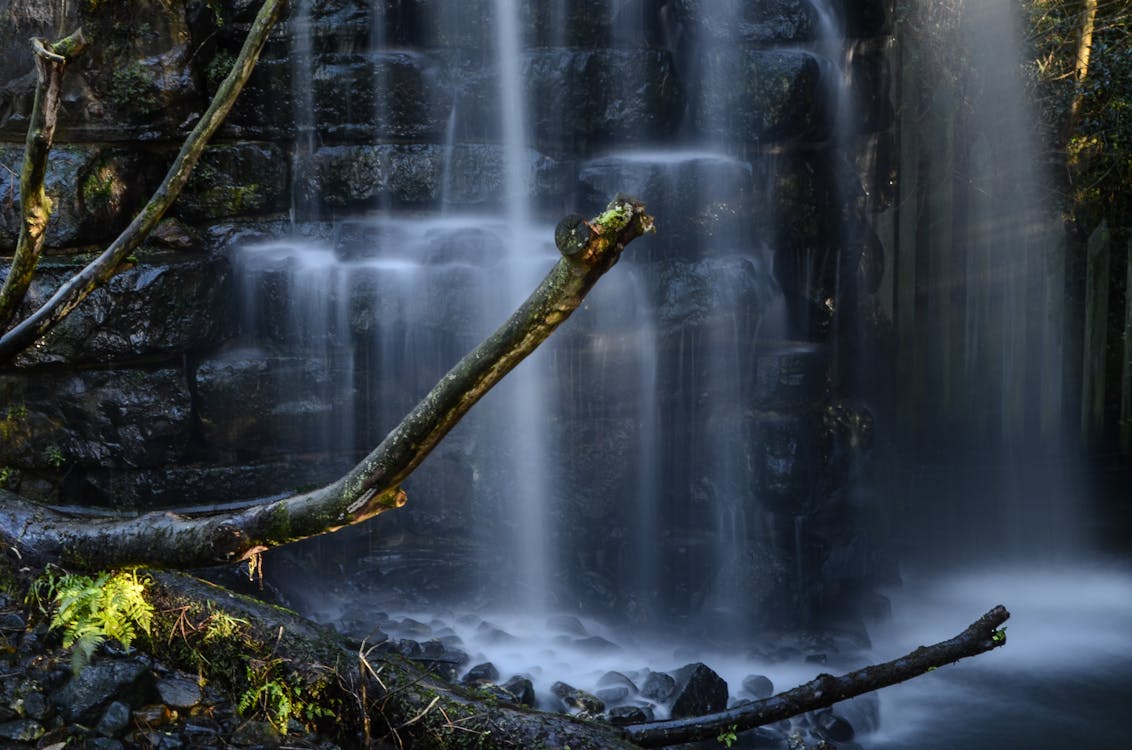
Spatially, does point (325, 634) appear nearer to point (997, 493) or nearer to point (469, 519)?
point (469, 519)

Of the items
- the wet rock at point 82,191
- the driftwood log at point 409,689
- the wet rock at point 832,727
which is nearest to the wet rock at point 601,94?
the wet rock at point 82,191

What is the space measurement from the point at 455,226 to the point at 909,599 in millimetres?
4338

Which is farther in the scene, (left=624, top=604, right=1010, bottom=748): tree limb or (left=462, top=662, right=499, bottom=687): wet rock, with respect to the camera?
(left=462, top=662, right=499, bottom=687): wet rock

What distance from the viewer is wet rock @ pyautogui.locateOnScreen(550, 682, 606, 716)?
190 inches

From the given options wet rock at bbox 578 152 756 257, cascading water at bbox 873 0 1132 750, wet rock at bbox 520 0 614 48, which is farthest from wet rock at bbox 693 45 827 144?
cascading water at bbox 873 0 1132 750

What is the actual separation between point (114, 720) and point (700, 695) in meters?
2.99

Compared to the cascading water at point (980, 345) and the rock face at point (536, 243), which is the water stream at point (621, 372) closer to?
the rock face at point (536, 243)

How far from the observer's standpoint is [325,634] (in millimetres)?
3047

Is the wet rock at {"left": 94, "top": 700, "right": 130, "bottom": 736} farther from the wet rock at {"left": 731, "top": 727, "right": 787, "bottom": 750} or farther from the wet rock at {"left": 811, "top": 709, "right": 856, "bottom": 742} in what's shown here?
the wet rock at {"left": 811, "top": 709, "right": 856, "bottom": 742}

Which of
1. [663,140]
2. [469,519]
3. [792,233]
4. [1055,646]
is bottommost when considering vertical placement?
[1055,646]

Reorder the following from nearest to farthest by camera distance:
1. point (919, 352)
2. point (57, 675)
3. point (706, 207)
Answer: point (57, 675), point (706, 207), point (919, 352)

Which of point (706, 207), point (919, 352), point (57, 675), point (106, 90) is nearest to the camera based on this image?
point (57, 675)

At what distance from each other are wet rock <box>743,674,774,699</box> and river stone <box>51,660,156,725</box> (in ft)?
11.8

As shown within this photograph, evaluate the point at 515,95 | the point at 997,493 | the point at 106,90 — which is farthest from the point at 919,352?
the point at 106,90
